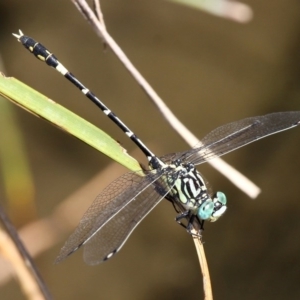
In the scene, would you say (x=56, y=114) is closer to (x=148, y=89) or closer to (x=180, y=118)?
(x=148, y=89)

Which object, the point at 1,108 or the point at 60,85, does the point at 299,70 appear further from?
the point at 1,108

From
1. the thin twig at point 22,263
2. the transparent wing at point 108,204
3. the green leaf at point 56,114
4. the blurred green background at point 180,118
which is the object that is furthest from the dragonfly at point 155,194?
the blurred green background at point 180,118

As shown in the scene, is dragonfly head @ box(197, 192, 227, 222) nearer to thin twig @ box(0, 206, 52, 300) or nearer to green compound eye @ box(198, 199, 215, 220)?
green compound eye @ box(198, 199, 215, 220)

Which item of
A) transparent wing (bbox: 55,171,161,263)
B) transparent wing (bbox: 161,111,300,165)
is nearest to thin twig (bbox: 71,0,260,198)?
transparent wing (bbox: 161,111,300,165)

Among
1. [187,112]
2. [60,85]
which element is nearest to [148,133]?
[187,112]

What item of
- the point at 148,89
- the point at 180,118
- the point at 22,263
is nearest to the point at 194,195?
the point at 148,89

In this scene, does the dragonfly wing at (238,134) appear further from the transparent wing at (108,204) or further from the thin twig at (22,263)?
the thin twig at (22,263)
